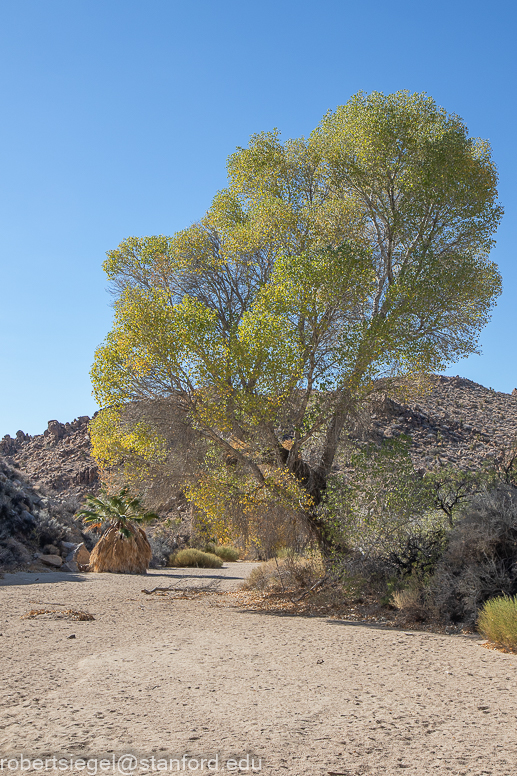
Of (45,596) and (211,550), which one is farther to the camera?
(211,550)

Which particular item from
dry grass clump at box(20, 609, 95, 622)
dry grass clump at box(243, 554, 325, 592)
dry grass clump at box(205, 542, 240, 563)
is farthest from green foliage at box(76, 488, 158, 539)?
dry grass clump at box(205, 542, 240, 563)

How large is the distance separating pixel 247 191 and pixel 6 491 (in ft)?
44.0

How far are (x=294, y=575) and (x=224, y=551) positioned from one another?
18090 mm

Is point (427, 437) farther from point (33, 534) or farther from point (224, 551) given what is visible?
point (33, 534)

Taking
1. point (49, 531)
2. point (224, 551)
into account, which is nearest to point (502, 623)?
point (49, 531)

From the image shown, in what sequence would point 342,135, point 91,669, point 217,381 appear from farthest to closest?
point 342,135 → point 217,381 → point 91,669

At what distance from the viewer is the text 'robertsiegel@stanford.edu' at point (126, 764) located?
3643 millimetres

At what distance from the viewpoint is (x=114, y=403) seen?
1369 cm

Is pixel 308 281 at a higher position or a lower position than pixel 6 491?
higher

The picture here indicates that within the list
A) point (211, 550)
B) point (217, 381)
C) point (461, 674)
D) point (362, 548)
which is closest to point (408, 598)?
point (362, 548)

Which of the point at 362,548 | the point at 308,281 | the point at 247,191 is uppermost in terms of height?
the point at 247,191

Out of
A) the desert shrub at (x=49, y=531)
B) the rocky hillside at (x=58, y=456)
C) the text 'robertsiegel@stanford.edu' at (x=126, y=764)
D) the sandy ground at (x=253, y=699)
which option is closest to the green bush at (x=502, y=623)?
→ the sandy ground at (x=253, y=699)

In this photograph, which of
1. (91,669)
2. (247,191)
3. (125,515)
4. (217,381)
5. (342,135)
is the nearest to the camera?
(91,669)

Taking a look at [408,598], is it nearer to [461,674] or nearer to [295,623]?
[295,623]
